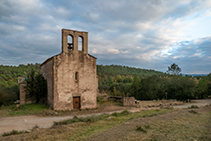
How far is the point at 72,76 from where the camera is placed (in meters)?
16.5

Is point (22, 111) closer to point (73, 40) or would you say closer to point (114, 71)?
point (73, 40)

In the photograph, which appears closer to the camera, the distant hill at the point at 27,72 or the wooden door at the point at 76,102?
the wooden door at the point at 76,102

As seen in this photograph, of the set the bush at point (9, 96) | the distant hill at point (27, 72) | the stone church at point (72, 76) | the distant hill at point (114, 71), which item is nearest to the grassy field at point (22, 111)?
the stone church at point (72, 76)

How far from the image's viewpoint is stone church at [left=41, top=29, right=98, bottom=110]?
15.7 metres

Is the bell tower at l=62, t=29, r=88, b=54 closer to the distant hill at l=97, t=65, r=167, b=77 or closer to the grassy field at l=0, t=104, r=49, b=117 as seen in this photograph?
the grassy field at l=0, t=104, r=49, b=117

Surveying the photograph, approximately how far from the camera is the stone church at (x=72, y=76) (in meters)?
15.7

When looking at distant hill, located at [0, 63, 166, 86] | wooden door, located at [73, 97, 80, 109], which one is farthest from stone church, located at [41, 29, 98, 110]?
distant hill, located at [0, 63, 166, 86]

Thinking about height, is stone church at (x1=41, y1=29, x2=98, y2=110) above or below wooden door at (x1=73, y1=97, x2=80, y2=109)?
above

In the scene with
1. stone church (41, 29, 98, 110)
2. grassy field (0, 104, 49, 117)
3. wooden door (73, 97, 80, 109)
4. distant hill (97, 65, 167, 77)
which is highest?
distant hill (97, 65, 167, 77)

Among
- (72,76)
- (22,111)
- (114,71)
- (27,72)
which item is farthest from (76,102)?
(114,71)

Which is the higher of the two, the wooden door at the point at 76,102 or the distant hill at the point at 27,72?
the distant hill at the point at 27,72

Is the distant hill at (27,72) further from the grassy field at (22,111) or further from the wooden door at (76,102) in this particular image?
the wooden door at (76,102)

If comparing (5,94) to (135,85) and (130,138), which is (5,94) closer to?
(130,138)

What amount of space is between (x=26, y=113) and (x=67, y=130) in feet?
26.5
